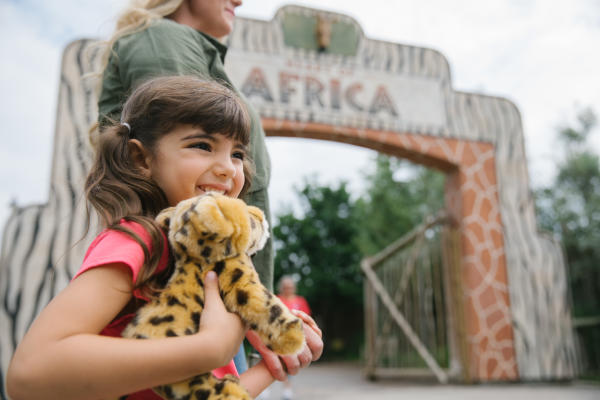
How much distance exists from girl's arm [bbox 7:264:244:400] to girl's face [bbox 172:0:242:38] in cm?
102

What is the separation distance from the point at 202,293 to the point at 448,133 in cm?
539

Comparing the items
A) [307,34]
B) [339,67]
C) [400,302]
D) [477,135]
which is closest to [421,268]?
[400,302]

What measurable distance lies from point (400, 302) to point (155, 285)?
20.1 ft

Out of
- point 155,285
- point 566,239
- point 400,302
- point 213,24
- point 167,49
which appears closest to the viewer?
point 155,285

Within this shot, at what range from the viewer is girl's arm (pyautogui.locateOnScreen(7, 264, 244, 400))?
64 cm

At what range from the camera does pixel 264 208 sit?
1.35 meters

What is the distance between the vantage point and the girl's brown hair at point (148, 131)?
926 mm

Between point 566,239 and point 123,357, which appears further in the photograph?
point 566,239

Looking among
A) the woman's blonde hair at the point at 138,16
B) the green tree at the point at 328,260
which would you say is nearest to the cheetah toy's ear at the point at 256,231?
the woman's blonde hair at the point at 138,16

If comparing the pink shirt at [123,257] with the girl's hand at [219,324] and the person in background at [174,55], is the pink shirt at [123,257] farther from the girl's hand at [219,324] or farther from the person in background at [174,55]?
the person in background at [174,55]

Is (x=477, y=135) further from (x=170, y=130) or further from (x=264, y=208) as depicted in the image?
(x=170, y=130)

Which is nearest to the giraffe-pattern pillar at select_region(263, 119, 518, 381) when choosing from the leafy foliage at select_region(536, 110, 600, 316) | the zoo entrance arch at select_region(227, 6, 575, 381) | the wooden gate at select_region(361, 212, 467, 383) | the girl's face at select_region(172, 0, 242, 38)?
the zoo entrance arch at select_region(227, 6, 575, 381)

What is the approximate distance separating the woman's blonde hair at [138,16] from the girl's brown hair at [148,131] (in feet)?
1.29

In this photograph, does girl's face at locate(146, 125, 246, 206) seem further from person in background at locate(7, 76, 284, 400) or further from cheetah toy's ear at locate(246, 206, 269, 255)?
cheetah toy's ear at locate(246, 206, 269, 255)
